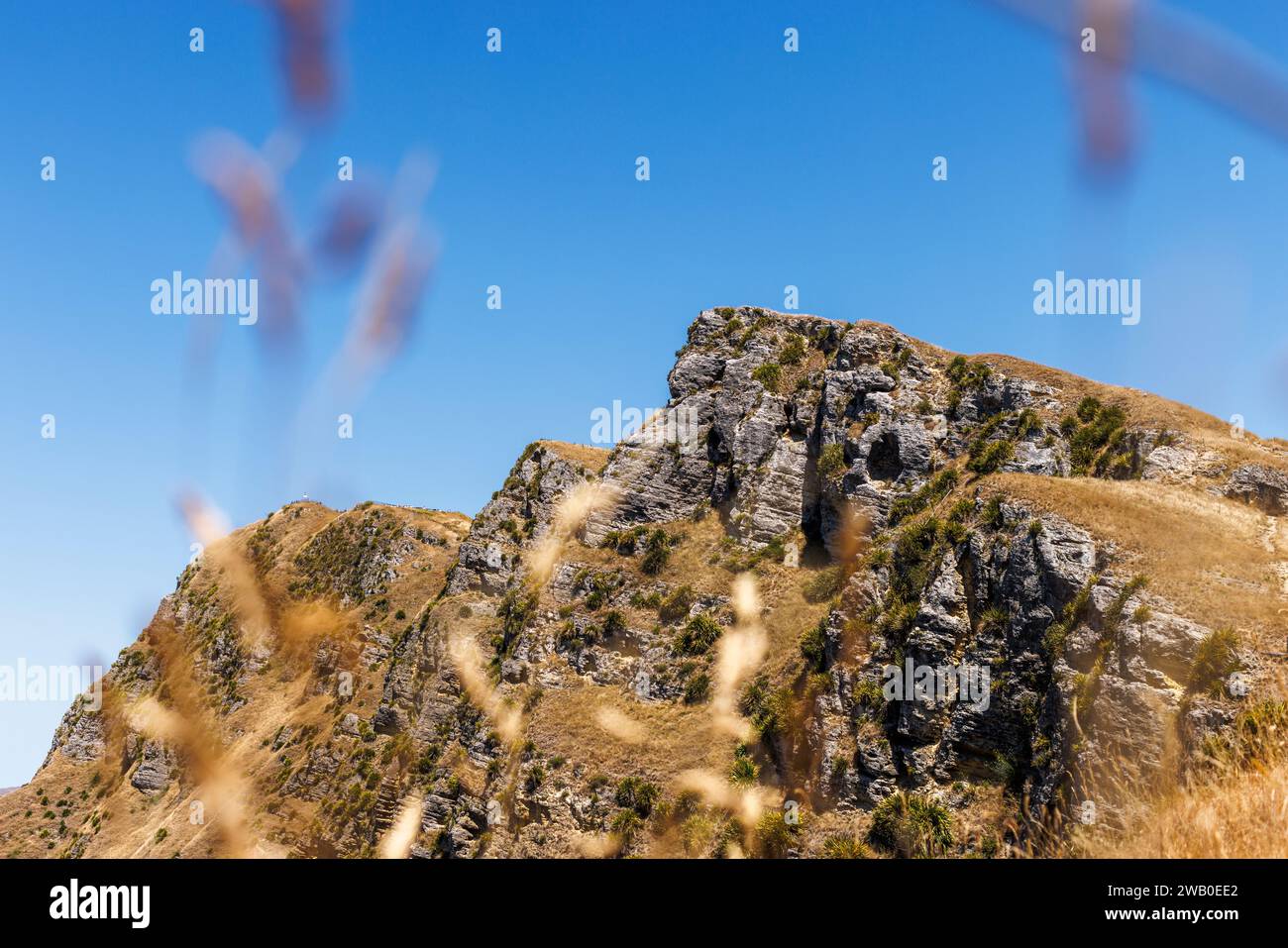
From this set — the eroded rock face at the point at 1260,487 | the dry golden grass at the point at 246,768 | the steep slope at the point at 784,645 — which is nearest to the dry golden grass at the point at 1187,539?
the steep slope at the point at 784,645

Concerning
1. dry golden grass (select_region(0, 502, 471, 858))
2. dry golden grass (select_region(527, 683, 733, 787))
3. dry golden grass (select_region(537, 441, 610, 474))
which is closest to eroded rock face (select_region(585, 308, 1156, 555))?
dry golden grass (select_region(537, 441, 610, 474))

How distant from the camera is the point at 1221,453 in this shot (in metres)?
58.7

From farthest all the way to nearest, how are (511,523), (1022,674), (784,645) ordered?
(511,523) → (784,645) → (1022,674)

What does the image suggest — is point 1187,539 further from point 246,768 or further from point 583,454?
point 246,768

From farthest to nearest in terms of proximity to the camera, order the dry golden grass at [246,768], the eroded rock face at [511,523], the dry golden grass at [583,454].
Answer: the dry golden grass at [583,454] → the eroded rock face at [511,523] → the dry golden grass at [246,768]

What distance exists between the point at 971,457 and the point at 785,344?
29372 mm

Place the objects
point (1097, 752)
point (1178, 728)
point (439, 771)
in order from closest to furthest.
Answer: point (1178, 728) < point (1097, 752) < point (439, 771)

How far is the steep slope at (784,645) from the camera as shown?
1697 inches

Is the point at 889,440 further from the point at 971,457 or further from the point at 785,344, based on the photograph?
the point at 785,344

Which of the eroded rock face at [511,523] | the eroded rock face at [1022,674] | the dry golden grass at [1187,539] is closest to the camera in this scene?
the eroded rock face at [1022,674]

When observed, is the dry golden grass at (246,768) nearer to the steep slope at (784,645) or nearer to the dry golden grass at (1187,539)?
the steep slope at (784,645)

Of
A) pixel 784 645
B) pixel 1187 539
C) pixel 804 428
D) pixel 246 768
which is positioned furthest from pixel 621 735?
pixel 246 768

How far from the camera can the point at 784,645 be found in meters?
71.9
